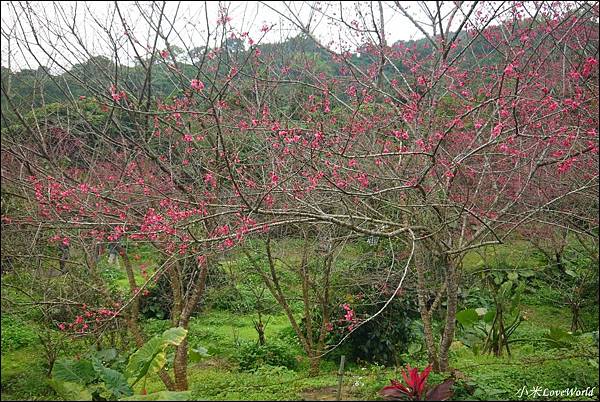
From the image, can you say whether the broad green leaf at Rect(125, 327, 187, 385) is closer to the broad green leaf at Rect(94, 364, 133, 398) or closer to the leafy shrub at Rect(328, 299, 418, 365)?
the broad green leaf at Rect(94, 364, 133, 398)

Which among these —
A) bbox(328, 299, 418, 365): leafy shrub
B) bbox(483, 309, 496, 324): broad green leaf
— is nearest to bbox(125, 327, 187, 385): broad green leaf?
bbox(328, 299, 418, 365): leafy shrub

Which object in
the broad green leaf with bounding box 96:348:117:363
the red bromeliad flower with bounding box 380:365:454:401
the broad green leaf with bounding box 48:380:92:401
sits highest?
the broad green leaf with bounding box 48:380:92:401

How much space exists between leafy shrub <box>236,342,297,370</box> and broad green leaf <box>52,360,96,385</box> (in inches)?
116

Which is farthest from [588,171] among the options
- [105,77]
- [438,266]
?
[105,77]

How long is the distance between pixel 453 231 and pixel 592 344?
2075 millimetres

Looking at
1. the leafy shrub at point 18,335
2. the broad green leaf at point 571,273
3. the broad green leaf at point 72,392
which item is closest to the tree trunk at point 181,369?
the broad green leaf at point 72,392

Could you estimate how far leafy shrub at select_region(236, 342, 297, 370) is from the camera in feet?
23.3

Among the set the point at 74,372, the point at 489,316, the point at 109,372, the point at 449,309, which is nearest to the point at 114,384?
the point at 109,372

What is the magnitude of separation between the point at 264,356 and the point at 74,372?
3239 millimetres

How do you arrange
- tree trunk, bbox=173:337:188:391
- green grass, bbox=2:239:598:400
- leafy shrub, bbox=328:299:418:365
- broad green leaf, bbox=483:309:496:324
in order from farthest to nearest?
1. leafy shrub, bbox=328:299:418:365
2. broad green leaf, bbox=483:309:496:324
3. tree trunk, bbox=173:337:188:391
4. green grass, bbox=2:239:598:400

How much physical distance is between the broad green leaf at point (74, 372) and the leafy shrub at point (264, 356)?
2948 mm

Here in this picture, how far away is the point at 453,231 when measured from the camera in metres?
6.25

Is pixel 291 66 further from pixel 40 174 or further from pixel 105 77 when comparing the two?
pixel 40 174

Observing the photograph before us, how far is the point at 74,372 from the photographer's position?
436 centimetres
